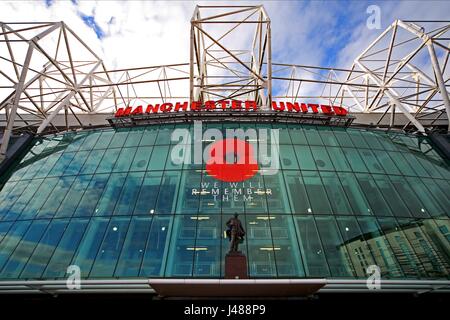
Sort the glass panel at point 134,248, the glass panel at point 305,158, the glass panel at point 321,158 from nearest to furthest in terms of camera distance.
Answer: the glass panel at point 134,248, the glass panel at point 305,158, the glass panel at point 321,158

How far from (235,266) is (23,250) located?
47.6 feet

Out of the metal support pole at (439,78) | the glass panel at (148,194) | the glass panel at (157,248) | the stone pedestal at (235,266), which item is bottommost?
the stone pedestal at (235,266)

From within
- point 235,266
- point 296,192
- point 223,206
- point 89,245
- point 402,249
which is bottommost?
point 235,266

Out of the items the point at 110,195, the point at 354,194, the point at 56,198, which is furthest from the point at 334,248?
the point at 56,198

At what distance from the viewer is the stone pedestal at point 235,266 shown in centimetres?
1471

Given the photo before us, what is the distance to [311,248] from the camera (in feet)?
56.0

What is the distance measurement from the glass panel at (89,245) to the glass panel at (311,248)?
13.2m

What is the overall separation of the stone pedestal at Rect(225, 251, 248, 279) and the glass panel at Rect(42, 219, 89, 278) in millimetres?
10036

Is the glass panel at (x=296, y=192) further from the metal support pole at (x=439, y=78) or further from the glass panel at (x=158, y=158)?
the metal support pole at (x=439, y=78)

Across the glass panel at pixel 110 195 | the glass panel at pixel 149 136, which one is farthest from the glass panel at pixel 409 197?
the glass panel at pixel 110 195

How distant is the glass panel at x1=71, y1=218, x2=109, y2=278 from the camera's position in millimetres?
16594

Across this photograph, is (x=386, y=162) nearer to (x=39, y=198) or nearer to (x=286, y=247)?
(x=286, y=247)
